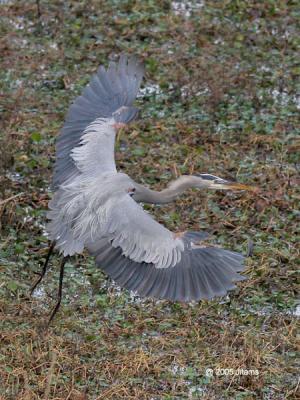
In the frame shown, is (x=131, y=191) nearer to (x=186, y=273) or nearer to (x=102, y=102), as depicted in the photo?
(x=186, y=273)

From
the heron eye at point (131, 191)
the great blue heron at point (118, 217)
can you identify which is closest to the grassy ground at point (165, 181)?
the great blue heron at point (118, 217)

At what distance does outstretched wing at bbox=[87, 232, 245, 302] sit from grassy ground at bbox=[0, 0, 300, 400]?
54 centimetres

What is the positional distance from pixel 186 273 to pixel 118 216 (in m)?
0.61

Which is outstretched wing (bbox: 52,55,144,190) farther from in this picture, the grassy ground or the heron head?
the grassy ground

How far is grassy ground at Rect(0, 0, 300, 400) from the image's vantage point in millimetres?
6109

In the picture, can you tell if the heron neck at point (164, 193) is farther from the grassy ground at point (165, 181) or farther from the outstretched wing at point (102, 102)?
the grassy ground at point (165, 181)

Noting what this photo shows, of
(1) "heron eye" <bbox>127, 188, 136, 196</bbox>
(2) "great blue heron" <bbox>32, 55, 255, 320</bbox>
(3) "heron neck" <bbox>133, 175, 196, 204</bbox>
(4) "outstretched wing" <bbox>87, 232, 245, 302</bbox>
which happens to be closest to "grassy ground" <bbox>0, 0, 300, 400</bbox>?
(2) "great blue heron" <bbox>32, 55, 255, 320</bbox>

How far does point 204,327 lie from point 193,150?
2.49 m

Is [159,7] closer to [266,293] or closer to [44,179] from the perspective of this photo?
[44,179]

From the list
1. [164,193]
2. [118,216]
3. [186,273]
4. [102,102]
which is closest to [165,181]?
[102,102]

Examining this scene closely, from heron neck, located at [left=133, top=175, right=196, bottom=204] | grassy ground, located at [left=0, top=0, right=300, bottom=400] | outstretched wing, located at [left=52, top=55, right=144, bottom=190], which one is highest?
outstretched wing, located at [left=52, top=55, right=144, bottom=190]

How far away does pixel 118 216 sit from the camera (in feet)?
20.2

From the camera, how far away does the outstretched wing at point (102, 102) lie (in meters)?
7.02

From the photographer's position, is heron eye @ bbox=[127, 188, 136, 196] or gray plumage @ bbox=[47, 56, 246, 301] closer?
gray plumage @ bbox=[47, 56, 246, 301]
